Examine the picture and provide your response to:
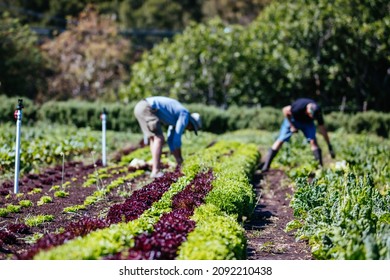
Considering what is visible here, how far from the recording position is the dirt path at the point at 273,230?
5344 mm

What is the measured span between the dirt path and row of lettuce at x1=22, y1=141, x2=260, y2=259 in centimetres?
33

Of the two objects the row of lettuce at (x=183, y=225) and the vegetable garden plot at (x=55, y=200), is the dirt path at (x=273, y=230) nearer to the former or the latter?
the row of lettuce at (x=183, y=225)

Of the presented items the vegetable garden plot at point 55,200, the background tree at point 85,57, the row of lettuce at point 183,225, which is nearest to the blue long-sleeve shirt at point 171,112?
the vegetable garden plot at point 55,200

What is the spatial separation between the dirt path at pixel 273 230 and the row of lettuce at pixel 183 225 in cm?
33

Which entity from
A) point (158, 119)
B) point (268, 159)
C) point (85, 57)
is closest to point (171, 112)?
point (158, 119)

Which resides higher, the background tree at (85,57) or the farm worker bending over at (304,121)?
the background tree at (85,57)

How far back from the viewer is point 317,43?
2245cm

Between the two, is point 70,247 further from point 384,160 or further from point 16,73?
point 16,73

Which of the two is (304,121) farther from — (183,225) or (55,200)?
(183,225)

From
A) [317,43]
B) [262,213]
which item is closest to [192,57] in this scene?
[317,43]

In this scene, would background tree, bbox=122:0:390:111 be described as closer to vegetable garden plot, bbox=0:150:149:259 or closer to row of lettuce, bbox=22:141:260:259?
vegetable garden plot, bbox=0:150:149:259

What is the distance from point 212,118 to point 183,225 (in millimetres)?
14322

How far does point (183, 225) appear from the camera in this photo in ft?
15.8

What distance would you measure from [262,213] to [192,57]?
15647 millimetres
